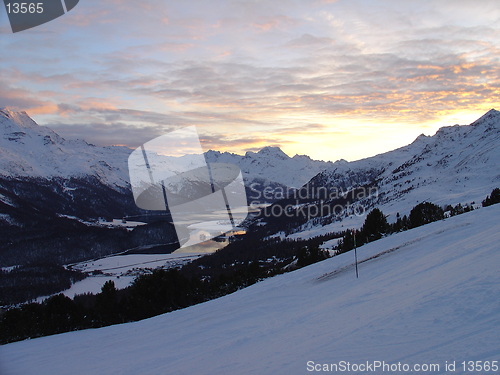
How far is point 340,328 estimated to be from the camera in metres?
12.4

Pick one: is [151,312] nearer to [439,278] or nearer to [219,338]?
[219,338]

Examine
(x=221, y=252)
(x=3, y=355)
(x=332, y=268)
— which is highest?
(x=3, y=355)

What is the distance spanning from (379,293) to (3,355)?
24.1m

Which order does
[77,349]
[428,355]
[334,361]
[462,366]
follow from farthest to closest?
[77,349]
[334,361]
[428,355]
[462,366]

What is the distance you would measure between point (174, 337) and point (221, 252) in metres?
133

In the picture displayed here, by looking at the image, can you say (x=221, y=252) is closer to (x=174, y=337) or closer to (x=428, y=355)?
(x=174, y=337)

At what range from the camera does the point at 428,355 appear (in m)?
8.52

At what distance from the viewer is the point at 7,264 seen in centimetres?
16788

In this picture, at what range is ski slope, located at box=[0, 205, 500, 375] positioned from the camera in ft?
31.6

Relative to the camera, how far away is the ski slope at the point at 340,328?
962 centimetres

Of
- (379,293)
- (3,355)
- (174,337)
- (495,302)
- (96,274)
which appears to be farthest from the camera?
(96,274)

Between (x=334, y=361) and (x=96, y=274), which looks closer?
(x=334, y=361)

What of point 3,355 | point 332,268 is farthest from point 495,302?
point 3,355

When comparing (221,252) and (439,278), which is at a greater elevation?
(439,278)
